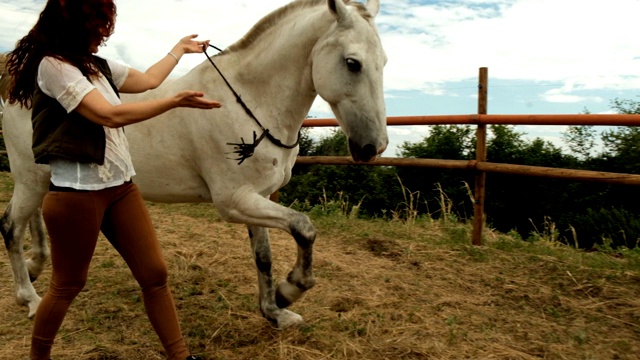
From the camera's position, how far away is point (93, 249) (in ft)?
7.10

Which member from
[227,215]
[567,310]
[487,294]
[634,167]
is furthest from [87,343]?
[634,167]

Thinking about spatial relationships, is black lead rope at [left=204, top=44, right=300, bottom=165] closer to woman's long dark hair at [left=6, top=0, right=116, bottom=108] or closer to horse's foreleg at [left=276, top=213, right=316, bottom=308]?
horse's foreleg at [left=276, top=213, right=316, bottom=308]

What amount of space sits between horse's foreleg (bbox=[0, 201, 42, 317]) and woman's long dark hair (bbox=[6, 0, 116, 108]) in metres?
1.69

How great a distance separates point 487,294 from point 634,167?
42.1ft

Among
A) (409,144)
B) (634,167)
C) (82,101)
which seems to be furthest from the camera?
(409,144)

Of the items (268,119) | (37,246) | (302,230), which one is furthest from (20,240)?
(302,230)

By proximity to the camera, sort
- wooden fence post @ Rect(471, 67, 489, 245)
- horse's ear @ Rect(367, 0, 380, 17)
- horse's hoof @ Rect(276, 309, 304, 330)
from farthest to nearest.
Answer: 1. wooden fence post @ Rect(471, 67, 489, 245)
2. horse's hoof @ Rect(276, 309, 304, 330)
3. horse's ear @ Rect(367, 0, 380, 17)

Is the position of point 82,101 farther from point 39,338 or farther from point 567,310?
point 567,310

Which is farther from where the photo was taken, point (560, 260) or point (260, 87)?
point (560, 260)

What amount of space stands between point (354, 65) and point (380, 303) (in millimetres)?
1815

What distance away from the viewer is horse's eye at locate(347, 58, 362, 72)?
254cm

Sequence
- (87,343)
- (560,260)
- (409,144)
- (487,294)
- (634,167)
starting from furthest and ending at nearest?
1. (409,144)
2. (634,167)
3. (560,260)
4. (487,294)
5. (87,343)

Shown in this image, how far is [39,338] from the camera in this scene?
222 cm

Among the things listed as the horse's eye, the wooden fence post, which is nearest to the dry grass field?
the wooden fence post
